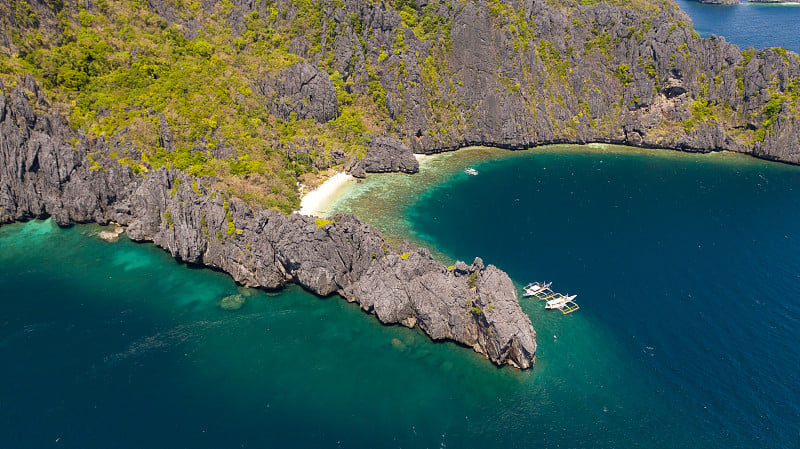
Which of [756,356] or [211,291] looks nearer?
[756,356]

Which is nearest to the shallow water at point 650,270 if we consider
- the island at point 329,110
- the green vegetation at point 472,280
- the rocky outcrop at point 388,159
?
the rocky outcrop at point 388,159

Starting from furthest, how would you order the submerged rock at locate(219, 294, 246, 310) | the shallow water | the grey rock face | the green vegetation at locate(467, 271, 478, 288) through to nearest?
the grey rock face, the submerged rock at locate(219, 294, 246, 310), the green vegetation at locate(467, 271, 478, 288), the shallow water

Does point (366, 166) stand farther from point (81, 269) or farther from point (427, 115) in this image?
point (81, 269)

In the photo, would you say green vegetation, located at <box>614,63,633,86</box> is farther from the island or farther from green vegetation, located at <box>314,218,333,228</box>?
green vegetation, located at <box>314,218,333,228</box>

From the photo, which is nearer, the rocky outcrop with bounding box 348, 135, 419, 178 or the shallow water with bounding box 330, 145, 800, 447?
the shallow water with bounding box 330, 145, 800, 447

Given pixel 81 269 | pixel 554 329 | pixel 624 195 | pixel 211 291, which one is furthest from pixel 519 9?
pixel 81 269

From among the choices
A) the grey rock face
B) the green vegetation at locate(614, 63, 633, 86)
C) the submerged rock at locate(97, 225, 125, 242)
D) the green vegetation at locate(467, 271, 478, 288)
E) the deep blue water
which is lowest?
the deep blue water

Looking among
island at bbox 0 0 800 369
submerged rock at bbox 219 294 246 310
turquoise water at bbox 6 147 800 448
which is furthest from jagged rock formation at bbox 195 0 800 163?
submerged rock at bbox 219 294 246 310
